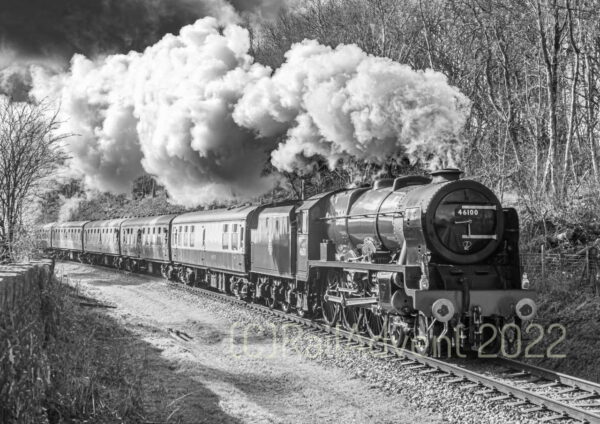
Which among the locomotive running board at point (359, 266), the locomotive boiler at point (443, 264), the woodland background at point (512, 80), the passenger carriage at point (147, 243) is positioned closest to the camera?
the locomotive boiler at point (443, 264)

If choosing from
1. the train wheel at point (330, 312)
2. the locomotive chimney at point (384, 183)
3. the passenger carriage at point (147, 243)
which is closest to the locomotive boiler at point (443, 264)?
the locomotive chimney at point (384, 183)

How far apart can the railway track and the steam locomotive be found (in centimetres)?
33

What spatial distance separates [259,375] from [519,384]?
362 centimetres

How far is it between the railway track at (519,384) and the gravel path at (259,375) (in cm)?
70

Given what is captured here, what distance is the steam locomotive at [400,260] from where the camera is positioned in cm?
895

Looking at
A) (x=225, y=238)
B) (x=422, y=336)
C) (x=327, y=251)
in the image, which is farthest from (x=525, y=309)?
(x=225, y=238)

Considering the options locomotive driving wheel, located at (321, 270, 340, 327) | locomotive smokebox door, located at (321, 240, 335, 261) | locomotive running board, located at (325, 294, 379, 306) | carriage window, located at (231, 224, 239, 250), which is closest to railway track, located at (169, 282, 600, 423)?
locomotive running board, located at (325, 294, 379, 306)

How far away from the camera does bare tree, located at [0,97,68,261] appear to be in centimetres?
1188

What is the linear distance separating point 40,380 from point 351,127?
866 cm

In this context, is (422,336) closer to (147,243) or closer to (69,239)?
(147,243)

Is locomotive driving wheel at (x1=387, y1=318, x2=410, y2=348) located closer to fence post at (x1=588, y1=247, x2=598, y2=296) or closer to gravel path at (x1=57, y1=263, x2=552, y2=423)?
gravel path at (x1=57, y1=263, x2=552, y2=423)

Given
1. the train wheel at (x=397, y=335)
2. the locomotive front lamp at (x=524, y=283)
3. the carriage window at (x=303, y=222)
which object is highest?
the carriage window at (x=303, y=222)

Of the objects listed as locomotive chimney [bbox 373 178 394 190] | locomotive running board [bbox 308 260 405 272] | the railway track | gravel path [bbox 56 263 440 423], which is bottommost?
gravel path [bbox 56 263 440 423]

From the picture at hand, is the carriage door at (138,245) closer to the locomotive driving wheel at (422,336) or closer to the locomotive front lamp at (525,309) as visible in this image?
the locomotive driving wheel at (422,336)
